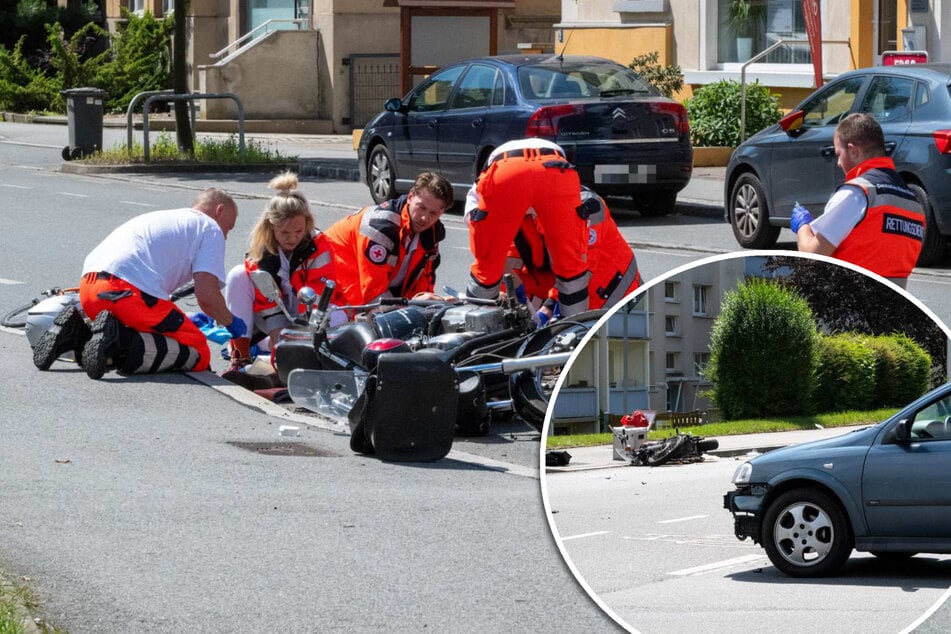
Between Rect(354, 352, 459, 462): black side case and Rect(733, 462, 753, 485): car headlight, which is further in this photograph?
Rect(354, 352, 459, 462): black side case

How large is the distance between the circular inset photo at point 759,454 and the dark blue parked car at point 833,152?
36.2ft

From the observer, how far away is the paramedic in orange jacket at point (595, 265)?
7.75 m

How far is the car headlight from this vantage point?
70.8 inches

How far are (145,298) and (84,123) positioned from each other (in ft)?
56.9

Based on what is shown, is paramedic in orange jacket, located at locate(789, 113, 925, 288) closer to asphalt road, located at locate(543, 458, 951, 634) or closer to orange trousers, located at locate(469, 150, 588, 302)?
asphalt road, located at locate(543, 458, 951, 634)

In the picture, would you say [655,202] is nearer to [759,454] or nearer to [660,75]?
[660,75]

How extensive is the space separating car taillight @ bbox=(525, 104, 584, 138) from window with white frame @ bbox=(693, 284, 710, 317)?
1438cm

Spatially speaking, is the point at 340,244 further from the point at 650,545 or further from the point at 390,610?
the point at 650,545

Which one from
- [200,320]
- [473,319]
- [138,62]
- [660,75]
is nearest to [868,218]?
[473,319]

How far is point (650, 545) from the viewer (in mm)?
1814

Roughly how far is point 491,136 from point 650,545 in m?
15.3

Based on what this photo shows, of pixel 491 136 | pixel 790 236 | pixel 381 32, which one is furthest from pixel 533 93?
pixel 381 32

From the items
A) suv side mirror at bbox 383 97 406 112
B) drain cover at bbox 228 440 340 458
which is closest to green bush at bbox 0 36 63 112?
suv side mirror at bbox 383 97 406 112

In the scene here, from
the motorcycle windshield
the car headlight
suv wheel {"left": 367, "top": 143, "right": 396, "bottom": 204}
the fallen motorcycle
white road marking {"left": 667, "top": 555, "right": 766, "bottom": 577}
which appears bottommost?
the motorcycle windshield
